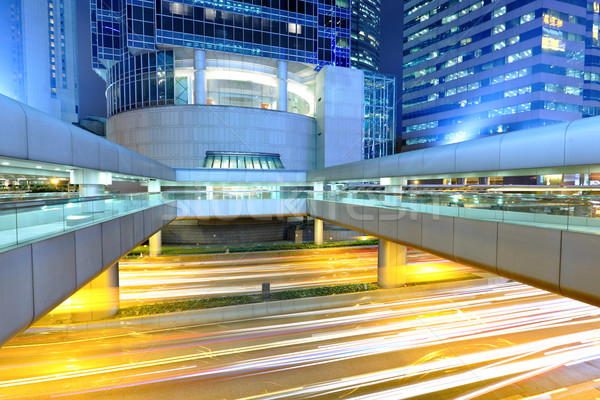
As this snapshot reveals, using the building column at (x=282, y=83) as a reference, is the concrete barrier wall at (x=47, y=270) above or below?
below

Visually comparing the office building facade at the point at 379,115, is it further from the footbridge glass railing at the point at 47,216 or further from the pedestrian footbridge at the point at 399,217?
the footbridge glass railing at the point at 47,216

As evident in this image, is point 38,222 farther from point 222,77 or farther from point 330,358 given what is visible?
point 222,77

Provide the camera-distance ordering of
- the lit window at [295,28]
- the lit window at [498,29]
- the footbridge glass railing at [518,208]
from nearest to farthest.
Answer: the footbridge glass railing at [518,208] < the lit window at [295,28] < the lit window at [498,29]

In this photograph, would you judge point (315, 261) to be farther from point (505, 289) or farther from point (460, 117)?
point (460, 117)

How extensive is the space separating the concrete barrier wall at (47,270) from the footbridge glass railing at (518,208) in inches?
437

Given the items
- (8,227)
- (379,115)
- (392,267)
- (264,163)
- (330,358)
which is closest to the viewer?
(8,227)

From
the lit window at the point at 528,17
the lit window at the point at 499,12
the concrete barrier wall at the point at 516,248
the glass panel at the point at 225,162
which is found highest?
the lit window at the point at 499,12

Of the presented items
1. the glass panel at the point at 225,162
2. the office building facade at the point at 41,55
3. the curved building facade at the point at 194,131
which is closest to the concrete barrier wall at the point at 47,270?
the glass panel at the point at 225,162

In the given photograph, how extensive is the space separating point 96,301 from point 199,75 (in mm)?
31637

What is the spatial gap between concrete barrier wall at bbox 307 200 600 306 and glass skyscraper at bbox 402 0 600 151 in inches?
1992

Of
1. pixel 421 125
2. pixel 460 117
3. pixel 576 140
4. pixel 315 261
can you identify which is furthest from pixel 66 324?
pixel 421 125

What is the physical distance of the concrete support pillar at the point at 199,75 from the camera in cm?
3669

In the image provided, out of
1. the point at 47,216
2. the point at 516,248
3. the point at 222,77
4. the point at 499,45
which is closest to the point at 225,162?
the point at 222,77

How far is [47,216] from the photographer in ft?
19.9
